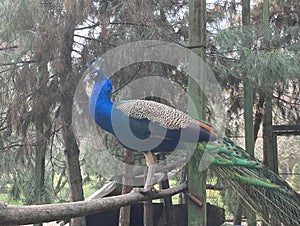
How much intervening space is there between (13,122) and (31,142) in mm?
289

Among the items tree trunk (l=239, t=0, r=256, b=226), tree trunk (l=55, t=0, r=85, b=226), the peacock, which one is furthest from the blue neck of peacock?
tree trunk (l=239, t=0, r=256, b=226)

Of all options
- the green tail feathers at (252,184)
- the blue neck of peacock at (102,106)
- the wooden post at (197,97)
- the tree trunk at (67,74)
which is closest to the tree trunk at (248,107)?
the green tail feathers at (252,184)

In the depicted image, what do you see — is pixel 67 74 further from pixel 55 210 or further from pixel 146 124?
pixel 55 210

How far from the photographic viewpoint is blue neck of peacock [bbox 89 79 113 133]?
1.90 metres

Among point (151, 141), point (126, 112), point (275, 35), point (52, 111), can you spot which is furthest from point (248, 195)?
point (52, 111)

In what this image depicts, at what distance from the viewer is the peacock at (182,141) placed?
1.88 meters

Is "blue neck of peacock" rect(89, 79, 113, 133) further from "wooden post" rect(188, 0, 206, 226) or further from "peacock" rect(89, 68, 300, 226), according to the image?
"wooden post" rect(188, 0, 206, 226)

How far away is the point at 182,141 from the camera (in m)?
1.93

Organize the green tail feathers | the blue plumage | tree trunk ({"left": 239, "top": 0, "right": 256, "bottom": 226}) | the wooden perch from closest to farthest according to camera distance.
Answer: the wooden perch, the blue plumage, the green tail feathers, tree trunk ({"left": 239, "top": 0, "right": 256, "bottom": 226})

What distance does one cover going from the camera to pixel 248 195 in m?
2.00

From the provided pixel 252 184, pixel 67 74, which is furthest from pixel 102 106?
pixel 67 74

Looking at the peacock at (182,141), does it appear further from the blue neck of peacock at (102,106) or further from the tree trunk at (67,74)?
the tree trunk at (67,74)

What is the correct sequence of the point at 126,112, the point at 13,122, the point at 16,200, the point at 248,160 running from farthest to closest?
the point at 16,200 < the point at 13,122 < the point at 248,160 < the point at 126,112

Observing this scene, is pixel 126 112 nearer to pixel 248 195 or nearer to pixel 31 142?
pixel 248 195
